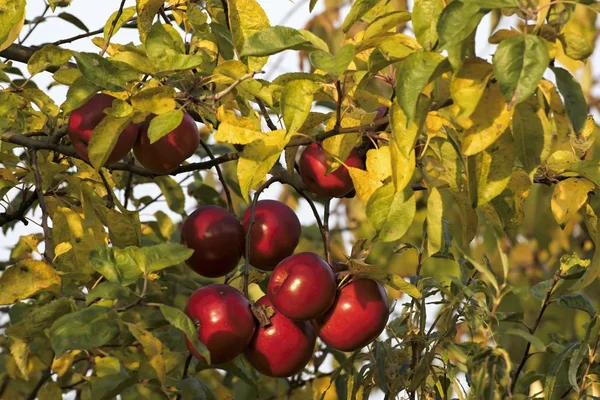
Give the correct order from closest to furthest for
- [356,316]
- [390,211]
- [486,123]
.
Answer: [486,123] → [390,211] → [356,316]

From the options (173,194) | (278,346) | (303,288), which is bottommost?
(173,194)

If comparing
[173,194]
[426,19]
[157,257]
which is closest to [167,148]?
[157,257]

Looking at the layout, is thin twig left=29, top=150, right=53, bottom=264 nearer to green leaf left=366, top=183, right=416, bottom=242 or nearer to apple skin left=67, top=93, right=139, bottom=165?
apple skin left=67, top=93, right=139, bottom=165

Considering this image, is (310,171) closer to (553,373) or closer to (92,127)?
(92,127)

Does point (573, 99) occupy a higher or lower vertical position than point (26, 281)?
higher

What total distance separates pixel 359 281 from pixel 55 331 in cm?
49

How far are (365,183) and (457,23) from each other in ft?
1.16

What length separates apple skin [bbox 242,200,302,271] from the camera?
1.61m

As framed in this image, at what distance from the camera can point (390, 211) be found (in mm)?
1249

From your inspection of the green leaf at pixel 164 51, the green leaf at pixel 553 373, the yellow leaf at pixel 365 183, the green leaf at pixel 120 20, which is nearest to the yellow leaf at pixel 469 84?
the yellow leaf at pixel 365 183

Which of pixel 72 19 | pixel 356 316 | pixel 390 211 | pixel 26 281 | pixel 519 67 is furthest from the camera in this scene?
pixel 72 19

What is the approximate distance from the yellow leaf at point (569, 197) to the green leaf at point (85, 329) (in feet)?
2.21

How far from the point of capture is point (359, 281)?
1.49m

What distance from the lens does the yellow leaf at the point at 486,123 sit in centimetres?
112
